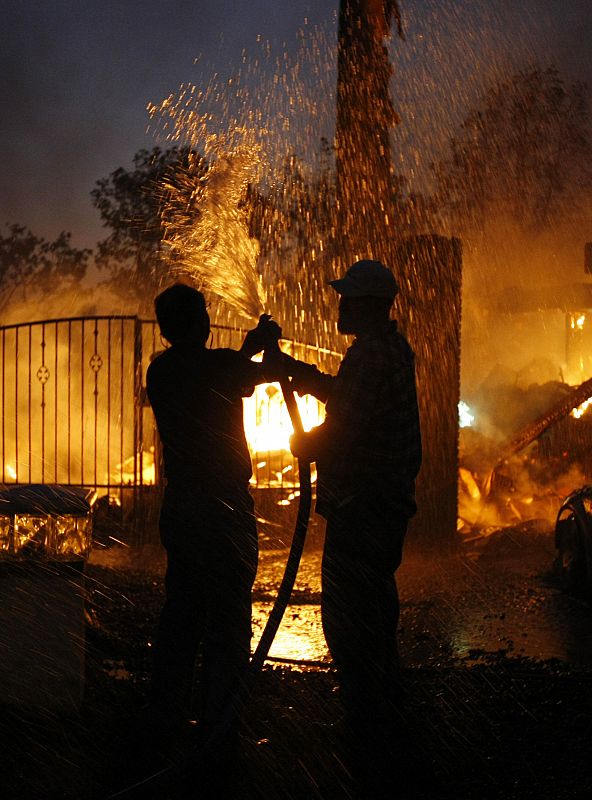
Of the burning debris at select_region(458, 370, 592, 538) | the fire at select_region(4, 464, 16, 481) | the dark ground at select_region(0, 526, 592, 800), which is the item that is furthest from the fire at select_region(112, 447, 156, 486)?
the burning debris at select_region(458, 370, 592, 538)

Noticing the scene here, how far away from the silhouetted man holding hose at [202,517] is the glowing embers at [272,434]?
6.97 meters

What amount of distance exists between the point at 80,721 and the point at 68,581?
718mm

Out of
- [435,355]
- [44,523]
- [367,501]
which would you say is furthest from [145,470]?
[367,501]

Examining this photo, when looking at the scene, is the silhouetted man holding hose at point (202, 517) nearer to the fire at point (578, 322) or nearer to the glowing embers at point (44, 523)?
the glowing embers at point (44, 523)

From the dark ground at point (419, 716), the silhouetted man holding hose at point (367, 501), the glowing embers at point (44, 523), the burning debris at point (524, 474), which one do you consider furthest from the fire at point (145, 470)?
the silhouetted man holding hose at point (367, 501)

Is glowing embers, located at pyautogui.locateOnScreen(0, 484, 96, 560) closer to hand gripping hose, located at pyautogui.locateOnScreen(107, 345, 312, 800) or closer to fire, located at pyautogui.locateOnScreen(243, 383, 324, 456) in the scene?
hand gripping hose, located at pyautogui.locateOnScreen(107, 345, 312, 800)

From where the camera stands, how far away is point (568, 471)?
12.1 meters

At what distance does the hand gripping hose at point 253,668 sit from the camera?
3338 millimetres

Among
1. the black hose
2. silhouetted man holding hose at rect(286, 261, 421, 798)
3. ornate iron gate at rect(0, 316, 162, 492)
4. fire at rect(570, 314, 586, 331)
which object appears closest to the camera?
silhouetted man holding hose at rect(286, 261, 421, 798)

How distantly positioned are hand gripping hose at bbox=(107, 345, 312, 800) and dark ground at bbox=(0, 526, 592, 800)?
0.07 m

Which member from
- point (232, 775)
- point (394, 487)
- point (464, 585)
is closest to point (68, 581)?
point (232, 775)

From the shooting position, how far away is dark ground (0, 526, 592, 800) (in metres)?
3.70

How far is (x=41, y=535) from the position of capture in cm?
438

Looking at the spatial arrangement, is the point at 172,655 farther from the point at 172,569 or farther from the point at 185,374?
the point at 185,374
